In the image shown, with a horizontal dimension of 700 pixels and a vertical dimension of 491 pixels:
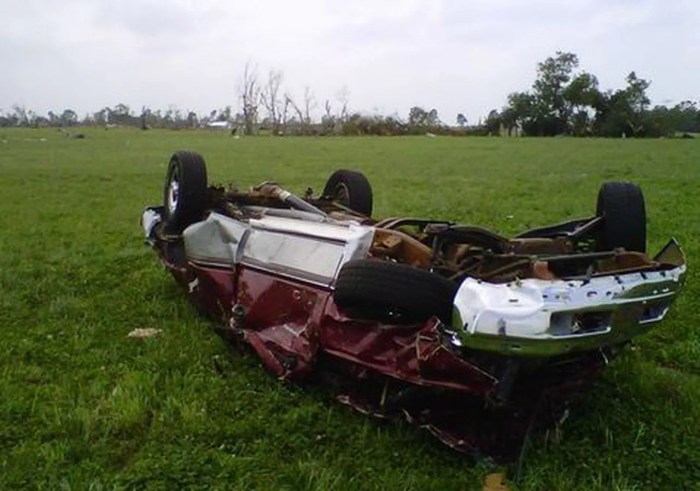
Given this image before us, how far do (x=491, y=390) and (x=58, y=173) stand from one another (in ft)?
50.6

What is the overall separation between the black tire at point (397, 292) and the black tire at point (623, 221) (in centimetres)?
107

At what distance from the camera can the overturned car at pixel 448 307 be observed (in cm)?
218

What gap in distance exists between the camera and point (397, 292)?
2.45 meters

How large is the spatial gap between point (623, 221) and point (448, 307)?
3.92 feet

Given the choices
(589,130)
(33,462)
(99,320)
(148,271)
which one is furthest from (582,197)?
(589,130)

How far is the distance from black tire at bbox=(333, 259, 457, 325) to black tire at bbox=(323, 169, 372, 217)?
2440 mm

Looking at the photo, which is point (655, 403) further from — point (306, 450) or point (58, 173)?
point (58, 173)

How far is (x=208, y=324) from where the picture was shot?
13.1 ft

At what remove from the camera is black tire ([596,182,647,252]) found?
3062 mm

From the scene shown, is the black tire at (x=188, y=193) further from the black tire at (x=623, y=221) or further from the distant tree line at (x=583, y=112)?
the distant tree line at (x=583, y=112)

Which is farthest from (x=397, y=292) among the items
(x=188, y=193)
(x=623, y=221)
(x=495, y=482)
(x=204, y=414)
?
(x=188, y=193)

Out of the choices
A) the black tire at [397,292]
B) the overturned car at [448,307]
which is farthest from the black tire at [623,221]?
the black tire at [397,292]

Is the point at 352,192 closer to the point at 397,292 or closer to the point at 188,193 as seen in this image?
the point at 188,193

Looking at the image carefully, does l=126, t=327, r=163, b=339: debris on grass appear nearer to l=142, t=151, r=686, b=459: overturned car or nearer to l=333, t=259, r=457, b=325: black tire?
l=142, t=151, r=686, b=459: overturned car
